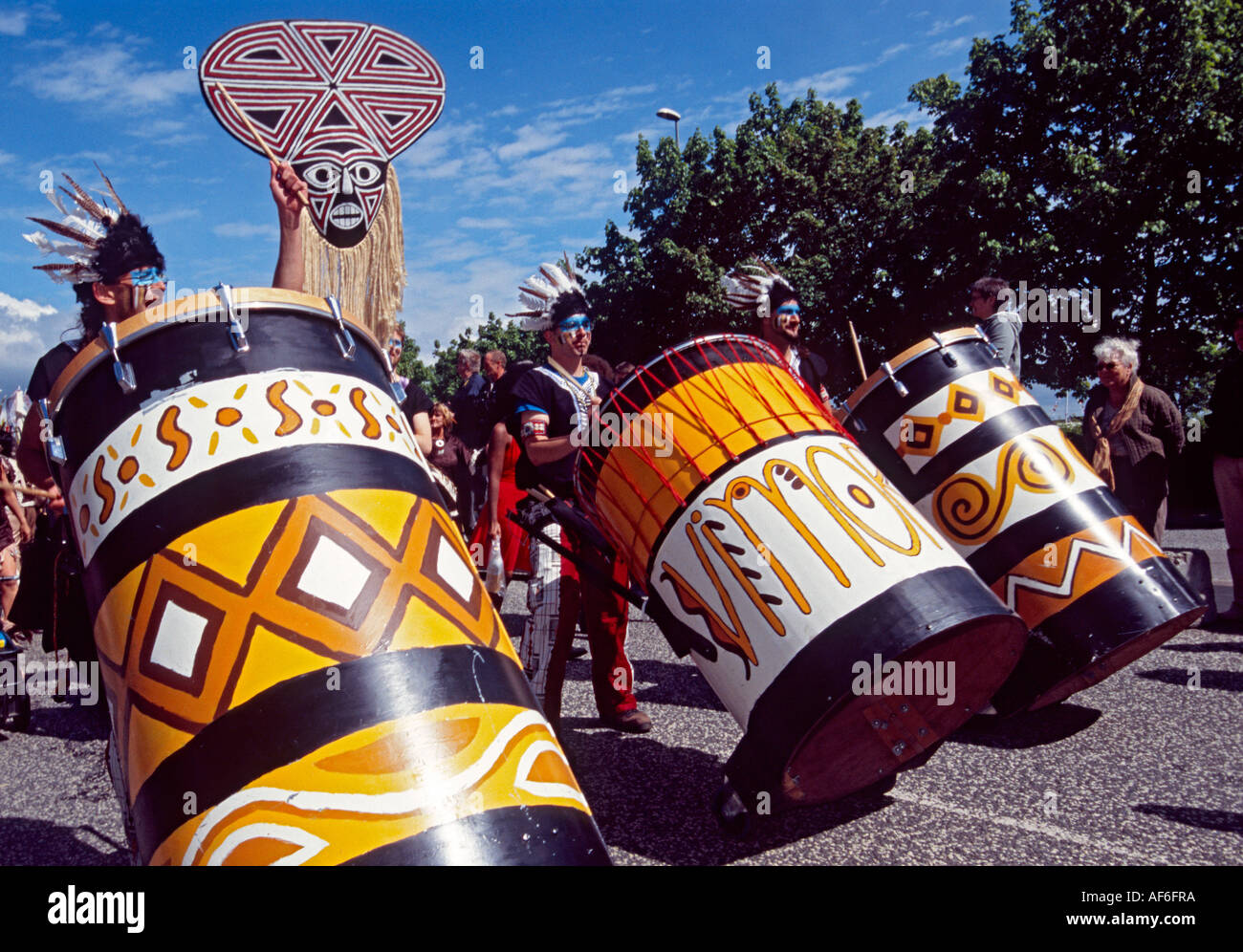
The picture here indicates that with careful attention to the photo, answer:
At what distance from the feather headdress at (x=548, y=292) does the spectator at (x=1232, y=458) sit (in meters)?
4.34

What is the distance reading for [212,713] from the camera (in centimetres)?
163

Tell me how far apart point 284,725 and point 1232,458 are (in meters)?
6.17

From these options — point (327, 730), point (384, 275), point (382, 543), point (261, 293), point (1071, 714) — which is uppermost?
point (384, 275)

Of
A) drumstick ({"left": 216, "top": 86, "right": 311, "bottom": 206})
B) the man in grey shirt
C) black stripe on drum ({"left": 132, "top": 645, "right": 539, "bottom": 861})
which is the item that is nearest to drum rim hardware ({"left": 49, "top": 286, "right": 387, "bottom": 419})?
drumstick ({"left": 216, "top": 86, "right": 311, "bottom": 206})

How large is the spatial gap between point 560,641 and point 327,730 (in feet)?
7.66

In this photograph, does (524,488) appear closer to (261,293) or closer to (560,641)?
(560,641)

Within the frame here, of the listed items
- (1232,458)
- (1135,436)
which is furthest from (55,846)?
(1232,458)

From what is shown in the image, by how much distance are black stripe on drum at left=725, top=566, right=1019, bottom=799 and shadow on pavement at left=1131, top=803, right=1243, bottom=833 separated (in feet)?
3.47

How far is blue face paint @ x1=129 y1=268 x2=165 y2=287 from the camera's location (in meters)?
2.78

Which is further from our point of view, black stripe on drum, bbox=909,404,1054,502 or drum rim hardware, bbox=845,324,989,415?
drum rim hardware, bbox=845,324,989,415

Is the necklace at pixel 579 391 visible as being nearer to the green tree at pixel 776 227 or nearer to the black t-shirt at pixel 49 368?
the black t-shirt at pixel 49 368

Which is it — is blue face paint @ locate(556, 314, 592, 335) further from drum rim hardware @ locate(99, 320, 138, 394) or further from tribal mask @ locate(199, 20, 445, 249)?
drum rim hardware @ locate(99, 320, 138, 394)

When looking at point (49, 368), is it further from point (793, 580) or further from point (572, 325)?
point (793, 580)

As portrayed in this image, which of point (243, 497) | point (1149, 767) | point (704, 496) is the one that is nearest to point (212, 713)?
point (243, 497)
